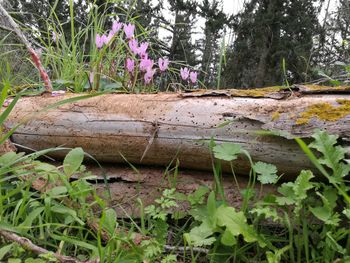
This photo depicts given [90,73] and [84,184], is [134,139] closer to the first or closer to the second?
[84,184]

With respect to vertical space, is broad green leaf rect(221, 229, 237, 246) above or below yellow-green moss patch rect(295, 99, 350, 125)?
below

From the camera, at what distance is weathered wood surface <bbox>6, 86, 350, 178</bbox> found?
1.66 meters

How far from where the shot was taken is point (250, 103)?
1.83 m

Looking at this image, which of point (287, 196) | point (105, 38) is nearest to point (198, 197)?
point (287, 196)

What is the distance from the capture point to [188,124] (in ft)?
6.13

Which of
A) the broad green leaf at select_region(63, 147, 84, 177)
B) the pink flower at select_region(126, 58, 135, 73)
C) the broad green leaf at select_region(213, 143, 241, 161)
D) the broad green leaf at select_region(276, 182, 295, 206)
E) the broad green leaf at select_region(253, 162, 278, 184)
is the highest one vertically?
the pink flower at select_region(126, 58, 135, 73)

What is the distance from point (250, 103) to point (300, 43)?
1651 cm

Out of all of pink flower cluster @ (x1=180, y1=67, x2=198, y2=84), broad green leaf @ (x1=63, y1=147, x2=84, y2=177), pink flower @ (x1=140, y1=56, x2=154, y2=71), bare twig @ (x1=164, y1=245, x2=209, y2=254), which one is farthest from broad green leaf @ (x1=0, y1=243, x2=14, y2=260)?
pink flower cluster @ (x1=180, y1=67, x2=198, y2=84)

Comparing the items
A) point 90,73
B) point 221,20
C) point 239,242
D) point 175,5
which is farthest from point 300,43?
point 239,242

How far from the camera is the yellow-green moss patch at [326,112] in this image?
1.60 metres

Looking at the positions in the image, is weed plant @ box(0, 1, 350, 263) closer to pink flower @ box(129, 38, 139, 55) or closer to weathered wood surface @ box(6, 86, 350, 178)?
weathered wood surface @ box(6, 86, 350, 178)

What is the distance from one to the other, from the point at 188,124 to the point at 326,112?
1.96 ft

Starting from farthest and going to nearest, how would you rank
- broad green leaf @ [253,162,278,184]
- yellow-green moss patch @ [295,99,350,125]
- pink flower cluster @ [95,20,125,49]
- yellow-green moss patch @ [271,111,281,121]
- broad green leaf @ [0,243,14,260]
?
pink flower cluster @ [95,20,125,49]
yellow-green moss patch @ [271,111,281,121]
yellow-green moss patch @ [295,99,350,125]
broad green leaf @ [253,162,278,184]
broad green leaf @ [0,243,14,260]

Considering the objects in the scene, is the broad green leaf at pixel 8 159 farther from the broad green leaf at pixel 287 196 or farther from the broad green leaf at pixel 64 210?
the broad green leaf at pixel 287 196
